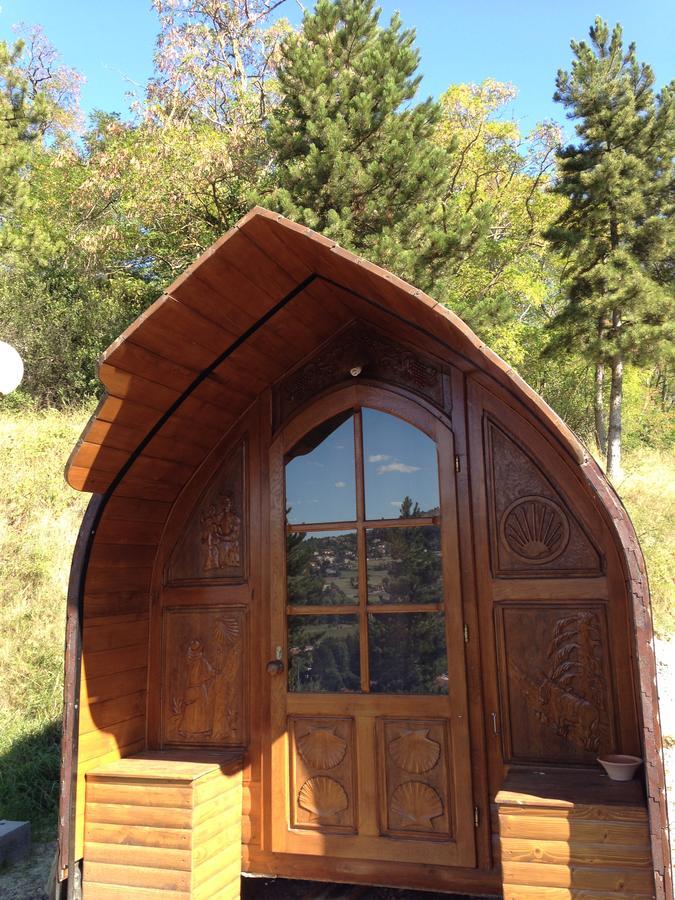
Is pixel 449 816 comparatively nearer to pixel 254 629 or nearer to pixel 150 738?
pixel 254 629

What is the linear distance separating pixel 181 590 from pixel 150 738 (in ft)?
2.65

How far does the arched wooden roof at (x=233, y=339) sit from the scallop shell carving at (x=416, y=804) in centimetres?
179

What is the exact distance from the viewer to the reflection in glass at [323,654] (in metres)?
3.48

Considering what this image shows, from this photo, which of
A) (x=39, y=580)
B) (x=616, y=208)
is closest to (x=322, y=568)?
(x=39, y=580)

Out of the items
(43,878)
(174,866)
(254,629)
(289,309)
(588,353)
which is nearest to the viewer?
(174,866)

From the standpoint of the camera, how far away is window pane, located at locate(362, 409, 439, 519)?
11.5 ft

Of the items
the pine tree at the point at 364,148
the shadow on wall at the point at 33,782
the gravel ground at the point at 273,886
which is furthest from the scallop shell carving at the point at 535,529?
the pine tree at the point at 364,148

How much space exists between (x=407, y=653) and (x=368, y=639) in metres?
0.21

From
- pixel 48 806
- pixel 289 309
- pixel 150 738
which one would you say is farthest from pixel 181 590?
pixel 48 806

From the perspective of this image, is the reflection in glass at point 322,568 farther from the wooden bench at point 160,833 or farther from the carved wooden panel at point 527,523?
the wooden bench at point 160,833

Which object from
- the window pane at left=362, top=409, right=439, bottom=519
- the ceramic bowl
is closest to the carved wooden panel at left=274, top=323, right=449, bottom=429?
the window pane at left=362, top=409, right=439, bottom=519

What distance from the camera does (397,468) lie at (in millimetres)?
3580

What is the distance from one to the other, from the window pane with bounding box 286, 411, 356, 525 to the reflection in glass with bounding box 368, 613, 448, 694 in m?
0.58

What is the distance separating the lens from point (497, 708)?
125 inches
